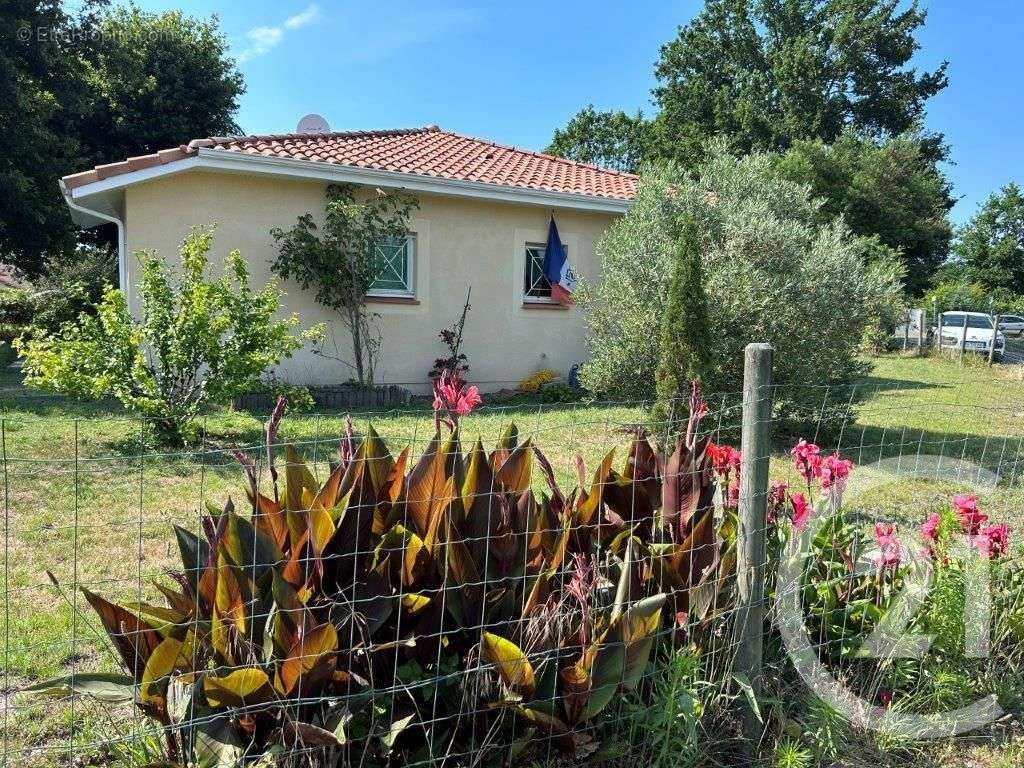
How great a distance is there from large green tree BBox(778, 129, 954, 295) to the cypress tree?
21.0 m

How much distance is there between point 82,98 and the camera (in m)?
17.0

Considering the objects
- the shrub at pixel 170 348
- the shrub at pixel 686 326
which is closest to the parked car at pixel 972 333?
the shrub at pixel 686 326

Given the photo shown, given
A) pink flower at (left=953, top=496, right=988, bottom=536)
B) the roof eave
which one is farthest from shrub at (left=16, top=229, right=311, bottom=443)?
pink flower at (left=953, top=496, right=988, bottom=536)

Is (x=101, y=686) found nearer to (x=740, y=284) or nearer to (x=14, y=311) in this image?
(x=740, y=284)

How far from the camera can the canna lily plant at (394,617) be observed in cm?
210

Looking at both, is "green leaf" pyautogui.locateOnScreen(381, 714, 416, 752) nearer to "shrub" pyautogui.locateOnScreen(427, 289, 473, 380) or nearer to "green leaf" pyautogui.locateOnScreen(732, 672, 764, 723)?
"green leaf" pyautogui.locateOnScreen(732, 672, 764, 723)

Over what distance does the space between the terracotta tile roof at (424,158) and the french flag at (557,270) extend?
792mm

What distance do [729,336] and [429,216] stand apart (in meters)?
5.46

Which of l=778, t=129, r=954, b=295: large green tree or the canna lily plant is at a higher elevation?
l=778, t=129, r=954, b=295: large green tree

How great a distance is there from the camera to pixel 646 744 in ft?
7.95

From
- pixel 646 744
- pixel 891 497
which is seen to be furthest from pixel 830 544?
pixel 891 497

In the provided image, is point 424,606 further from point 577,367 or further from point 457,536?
point 577,367

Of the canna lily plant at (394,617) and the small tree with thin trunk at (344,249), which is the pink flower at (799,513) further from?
the small tree with thin trunk at (344,249)

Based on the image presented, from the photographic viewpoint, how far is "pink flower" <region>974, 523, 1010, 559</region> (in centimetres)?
313
